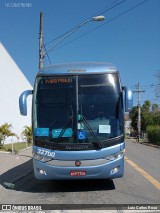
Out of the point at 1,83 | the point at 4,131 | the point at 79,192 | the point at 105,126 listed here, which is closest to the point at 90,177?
the point at 79,192

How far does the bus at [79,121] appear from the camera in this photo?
9117 mm

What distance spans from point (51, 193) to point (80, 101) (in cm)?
239

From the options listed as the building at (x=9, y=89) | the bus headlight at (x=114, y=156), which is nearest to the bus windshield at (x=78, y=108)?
the bus headlight at (x=114, y=156)

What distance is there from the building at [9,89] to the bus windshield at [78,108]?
1888cm

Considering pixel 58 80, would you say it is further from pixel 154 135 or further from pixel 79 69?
pixel 154 135

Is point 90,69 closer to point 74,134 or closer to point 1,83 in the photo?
point 74,134

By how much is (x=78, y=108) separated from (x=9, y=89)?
22.1 m

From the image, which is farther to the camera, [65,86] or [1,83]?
[1,83]

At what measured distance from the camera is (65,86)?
970 cm

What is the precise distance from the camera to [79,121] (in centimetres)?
936

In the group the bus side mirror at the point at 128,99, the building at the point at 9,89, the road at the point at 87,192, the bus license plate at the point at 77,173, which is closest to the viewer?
the road at the point at 87,192

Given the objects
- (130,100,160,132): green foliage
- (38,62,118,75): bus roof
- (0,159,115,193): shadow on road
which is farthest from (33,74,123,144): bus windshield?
(130,100,160,132): green foliage

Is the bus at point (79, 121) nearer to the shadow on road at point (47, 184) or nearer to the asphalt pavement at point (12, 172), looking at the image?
the shadow on road at point (47, 184)

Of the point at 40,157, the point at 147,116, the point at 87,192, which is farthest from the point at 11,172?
the point at 147,116
